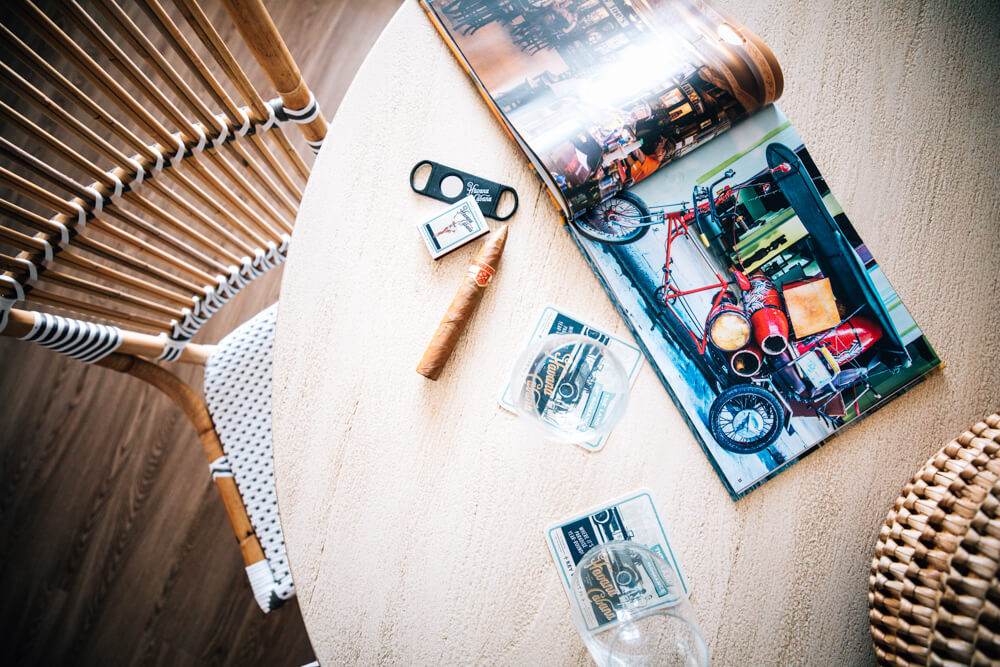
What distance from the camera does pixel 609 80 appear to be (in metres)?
0.66

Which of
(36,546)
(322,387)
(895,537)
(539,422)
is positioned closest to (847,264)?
(895,537)

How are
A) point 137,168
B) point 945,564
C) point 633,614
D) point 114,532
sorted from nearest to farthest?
point 945,564
point 633,614
point 137,168
point 114,532

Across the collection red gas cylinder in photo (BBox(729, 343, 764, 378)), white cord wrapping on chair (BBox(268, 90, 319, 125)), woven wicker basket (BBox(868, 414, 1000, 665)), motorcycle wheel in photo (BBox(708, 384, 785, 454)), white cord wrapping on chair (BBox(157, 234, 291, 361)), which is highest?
white cord wrapping on chair (BBox(268, 90, 319, 125))

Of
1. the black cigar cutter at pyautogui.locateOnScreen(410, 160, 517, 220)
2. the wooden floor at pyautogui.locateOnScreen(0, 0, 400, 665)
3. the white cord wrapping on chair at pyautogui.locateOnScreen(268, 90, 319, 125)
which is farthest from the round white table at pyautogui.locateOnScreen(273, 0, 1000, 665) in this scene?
the wooden floor at pyautogui.locateOnScreen(0, 0, 400, 665)

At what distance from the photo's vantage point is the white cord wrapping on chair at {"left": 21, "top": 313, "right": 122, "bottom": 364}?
2.35ft

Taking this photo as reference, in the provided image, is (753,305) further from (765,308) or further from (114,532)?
(114,532)

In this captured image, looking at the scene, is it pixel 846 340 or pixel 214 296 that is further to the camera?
pixel 214 296

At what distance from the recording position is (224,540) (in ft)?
4.48

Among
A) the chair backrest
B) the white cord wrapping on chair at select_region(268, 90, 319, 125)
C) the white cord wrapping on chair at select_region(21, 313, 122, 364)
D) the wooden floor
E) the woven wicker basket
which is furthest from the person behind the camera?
the wooden floor

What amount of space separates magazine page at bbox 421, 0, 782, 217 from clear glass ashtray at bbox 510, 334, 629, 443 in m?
0.20

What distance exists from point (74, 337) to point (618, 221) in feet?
2.67

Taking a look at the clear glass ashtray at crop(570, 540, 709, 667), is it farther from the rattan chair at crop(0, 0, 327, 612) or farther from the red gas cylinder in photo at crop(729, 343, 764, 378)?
the rattan chair at crop(0, 0, 327, 612)

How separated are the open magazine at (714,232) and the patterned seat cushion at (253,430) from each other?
2.10 feet

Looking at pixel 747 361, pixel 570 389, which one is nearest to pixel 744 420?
pixel 747 361
